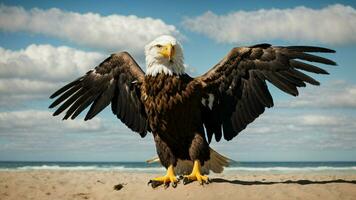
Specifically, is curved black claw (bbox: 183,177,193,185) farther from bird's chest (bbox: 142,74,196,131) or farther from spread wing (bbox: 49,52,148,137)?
spread wing (bbox: 49,52,148,137)

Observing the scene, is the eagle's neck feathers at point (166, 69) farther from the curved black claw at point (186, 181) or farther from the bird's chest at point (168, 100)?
the curved black claw at point (186, 181)

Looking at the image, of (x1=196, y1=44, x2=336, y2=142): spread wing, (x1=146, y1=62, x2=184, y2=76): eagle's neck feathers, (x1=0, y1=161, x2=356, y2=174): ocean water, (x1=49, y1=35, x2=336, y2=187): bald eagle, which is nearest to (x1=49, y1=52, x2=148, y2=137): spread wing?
(x1=49, y1=35, x2=336, y2=187): bald eagle

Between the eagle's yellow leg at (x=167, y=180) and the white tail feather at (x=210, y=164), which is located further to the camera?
the white tail feather at (x=210, y=164)

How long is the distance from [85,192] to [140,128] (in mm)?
4259

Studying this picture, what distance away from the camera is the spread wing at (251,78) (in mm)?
7402

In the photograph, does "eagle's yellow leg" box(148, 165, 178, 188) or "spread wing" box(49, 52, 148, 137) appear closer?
"eagle's yellow leg" box(148, 165, 178, 188)

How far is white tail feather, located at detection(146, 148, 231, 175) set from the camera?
758 centimetres

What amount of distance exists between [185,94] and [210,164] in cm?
147

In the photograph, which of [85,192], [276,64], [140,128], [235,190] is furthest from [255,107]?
[85,192]

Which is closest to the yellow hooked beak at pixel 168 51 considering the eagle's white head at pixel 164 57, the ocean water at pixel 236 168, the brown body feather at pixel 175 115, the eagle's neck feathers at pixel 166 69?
the eagle's white head at pixel 164 57

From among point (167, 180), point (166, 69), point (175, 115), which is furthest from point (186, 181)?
point (166, 69)

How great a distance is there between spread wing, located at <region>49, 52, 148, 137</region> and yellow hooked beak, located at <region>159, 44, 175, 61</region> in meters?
1.00

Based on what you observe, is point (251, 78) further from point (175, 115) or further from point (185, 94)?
point (175, 115)

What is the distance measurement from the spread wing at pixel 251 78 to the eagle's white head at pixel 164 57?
0.50m
